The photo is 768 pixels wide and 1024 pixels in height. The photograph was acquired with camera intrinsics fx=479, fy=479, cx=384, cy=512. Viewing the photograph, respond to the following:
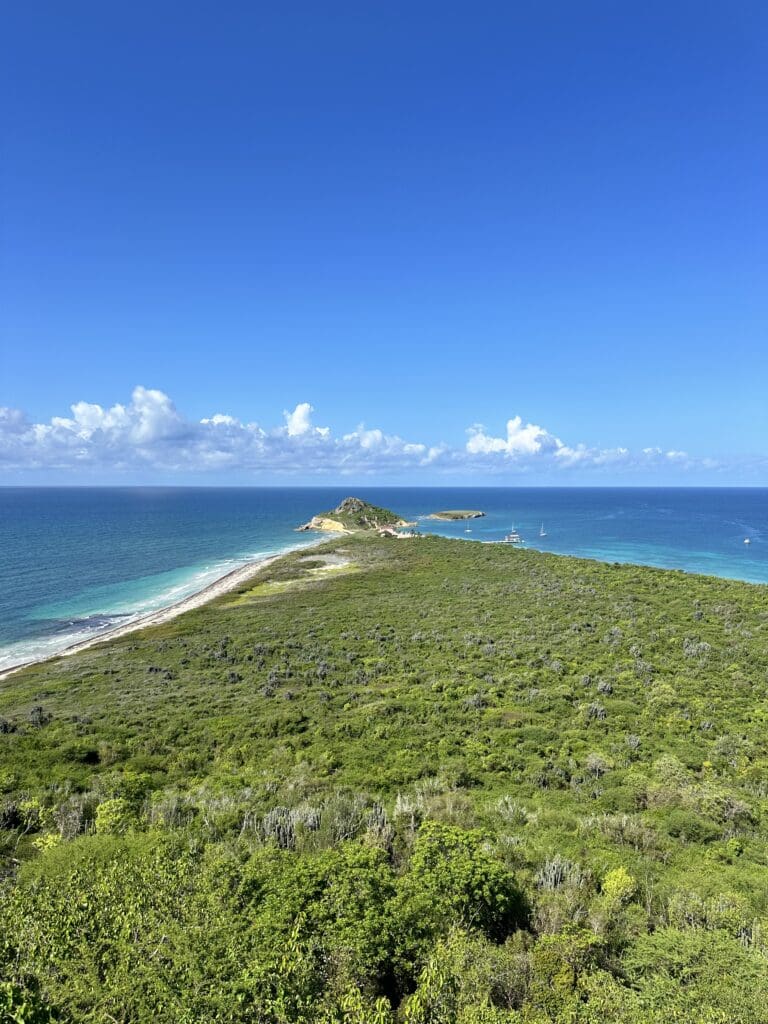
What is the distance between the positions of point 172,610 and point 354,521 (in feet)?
287

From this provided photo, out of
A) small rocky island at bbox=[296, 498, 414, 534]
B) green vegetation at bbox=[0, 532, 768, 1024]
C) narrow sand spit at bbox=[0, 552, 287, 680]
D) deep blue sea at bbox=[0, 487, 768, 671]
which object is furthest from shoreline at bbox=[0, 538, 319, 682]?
small rocky island at bbox=[296, 498, 414, 534]

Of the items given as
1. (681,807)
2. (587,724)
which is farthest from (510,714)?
(681,807)

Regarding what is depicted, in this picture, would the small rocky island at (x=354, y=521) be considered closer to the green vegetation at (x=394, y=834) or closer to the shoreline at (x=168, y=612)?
the shoreline at (x=168, y=612)

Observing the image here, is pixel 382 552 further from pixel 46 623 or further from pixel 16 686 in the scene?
pixel 16 686

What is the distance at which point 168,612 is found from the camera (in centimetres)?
6056

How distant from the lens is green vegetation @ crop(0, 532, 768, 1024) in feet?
29.9

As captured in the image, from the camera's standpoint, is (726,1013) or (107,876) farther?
(107,876)

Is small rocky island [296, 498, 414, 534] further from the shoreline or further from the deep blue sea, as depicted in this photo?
the shoreline

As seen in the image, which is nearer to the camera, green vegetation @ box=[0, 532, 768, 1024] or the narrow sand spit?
green vegetation @ box=[0, 532, 768, 1024]

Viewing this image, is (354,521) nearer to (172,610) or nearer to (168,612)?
(172,610)

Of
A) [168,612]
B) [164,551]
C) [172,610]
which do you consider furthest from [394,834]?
[164,551]

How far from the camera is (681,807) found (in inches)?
716

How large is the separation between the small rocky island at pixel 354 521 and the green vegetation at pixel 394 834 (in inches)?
3933

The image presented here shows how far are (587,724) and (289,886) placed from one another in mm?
20572
